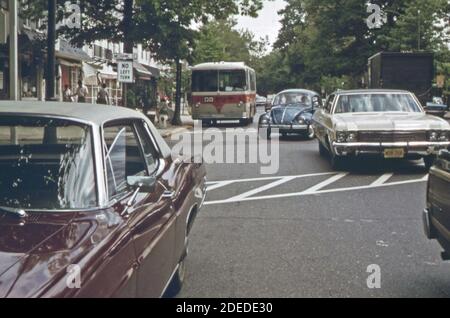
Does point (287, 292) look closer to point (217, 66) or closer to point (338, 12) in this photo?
point (217, 66)

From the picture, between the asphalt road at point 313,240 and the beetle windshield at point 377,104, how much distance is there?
1.80 metres

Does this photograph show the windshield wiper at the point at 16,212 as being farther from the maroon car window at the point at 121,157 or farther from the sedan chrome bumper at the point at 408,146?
the sedan chrome bumper at the point at 408,146

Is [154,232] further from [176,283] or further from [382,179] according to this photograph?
[382,179]

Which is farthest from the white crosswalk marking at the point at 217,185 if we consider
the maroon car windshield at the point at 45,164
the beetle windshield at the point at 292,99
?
the beetle windshield at the point at 292,99

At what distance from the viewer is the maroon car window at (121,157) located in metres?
4.03

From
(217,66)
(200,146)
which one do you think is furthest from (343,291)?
(217,66)

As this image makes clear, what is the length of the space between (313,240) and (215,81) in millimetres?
25800

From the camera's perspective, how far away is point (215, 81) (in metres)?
32.7

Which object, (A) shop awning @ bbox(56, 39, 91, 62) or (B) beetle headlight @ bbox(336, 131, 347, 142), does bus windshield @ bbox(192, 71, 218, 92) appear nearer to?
(A) shop awning @ bbox(56, 39, 91, 62)

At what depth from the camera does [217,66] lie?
3275 centimetres

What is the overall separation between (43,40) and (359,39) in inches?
1164

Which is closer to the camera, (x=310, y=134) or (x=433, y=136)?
(x=433, y=136)

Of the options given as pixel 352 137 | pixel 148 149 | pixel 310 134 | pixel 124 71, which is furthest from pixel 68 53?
pixel 148 149
